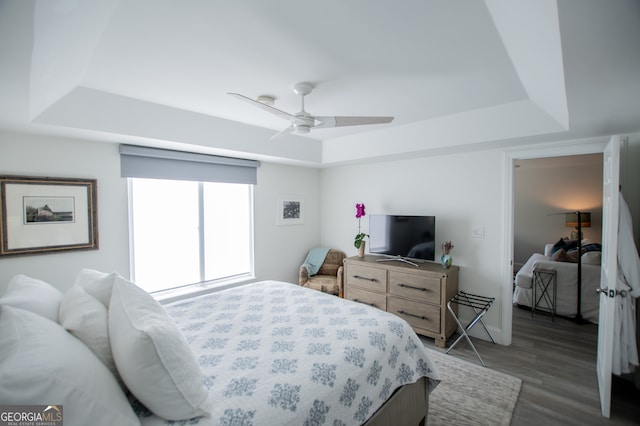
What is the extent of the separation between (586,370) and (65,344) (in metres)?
3.83

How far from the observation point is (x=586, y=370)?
2.59 metres

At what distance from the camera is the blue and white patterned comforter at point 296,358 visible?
1.17m

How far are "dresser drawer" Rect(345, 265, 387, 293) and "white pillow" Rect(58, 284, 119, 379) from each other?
111 inches

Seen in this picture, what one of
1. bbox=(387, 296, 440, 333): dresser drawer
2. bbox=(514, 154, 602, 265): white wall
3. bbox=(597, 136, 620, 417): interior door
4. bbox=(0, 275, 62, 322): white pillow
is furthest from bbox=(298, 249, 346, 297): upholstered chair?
bbox=(514, 154, 602, 265): white wall

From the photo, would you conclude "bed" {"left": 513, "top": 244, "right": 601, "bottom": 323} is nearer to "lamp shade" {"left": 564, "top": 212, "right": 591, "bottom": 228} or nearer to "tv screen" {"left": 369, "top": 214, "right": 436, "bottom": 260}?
"lamp shade" {"left": 564, "top": 212, "right": 591, "bottom": 228}

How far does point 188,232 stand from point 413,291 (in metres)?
2.78

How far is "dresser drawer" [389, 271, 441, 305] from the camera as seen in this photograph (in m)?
3.08

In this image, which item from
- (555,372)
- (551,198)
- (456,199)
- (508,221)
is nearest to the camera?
(555,372)

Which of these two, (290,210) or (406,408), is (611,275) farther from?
(290,210)

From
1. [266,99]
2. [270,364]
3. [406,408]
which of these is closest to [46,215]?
[266,99]

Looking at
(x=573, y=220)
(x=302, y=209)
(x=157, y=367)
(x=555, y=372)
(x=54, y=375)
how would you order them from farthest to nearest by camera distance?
(x=573, y=220), (x=302, y=209), (x=555, y=372), (x=157, y=367), (x=54, y=375)

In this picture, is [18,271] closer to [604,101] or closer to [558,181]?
[604,101]

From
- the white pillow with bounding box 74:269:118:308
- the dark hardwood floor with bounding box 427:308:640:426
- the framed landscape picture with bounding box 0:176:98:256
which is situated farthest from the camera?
the framed landscape picture with bounding box 0:176:98:256

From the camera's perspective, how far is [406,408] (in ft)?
5.75
